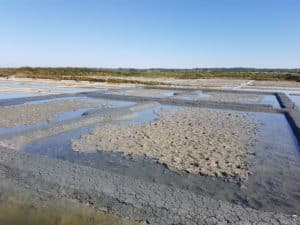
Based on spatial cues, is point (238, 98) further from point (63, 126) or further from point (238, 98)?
point (63, 126)

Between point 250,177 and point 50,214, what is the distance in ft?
10.3

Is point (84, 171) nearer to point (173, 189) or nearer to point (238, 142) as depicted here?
point (173, 189)

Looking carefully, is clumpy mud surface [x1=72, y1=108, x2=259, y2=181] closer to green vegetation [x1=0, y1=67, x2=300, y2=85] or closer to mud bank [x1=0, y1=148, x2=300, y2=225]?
mud bank [x1=0, y1=148, x2=300, y2=225]

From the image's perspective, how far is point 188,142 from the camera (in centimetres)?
707

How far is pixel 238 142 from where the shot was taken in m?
7.25

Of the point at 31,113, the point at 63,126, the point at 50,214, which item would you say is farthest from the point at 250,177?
the point at 31,113

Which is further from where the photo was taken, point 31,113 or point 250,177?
point 31,113

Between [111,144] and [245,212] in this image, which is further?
[111,144]

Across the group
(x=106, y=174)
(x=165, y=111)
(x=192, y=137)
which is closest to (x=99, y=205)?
(x=106, y=174)

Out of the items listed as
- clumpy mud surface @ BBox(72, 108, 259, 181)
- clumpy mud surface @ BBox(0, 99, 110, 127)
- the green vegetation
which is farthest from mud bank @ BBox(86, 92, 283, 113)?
the green vegetation

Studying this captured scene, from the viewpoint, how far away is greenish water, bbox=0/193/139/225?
3.38m

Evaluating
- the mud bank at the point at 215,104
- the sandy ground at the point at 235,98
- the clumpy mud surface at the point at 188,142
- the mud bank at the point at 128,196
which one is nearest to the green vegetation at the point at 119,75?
the sandy ground at the point at 235,98

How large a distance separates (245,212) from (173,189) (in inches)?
37.3

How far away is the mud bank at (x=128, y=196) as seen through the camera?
3.42 metres
